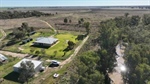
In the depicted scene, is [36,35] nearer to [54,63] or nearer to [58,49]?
[58,49]

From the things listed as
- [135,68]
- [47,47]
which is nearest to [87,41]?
[47,47]

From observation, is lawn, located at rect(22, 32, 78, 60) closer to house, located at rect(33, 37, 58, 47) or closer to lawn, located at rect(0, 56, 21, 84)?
house, located at rect(33, 37, 58, 47)

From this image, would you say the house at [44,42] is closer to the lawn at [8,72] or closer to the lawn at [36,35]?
the lawn at [36,35]

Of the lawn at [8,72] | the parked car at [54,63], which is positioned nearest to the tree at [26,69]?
the lawn at [8,72]

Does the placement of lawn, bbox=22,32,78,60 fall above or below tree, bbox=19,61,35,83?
below

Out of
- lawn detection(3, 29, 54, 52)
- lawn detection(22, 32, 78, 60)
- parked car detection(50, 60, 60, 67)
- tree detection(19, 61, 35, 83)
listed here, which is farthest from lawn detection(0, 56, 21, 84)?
parked car detection(50, 60, 60, 67)

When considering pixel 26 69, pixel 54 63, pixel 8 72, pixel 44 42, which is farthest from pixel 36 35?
pixel 26 69

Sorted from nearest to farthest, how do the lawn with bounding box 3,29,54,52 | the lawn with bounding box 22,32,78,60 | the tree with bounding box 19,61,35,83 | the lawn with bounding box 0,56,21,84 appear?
1. the tree with bounding box 19,61,35,83
2. the lawn with bounding box 0,56,21,84
3. the lawn with bounding box 22,32,78,60
4. the lawn with bounding box 3,29,54,52

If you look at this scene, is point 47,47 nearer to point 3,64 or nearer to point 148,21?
point 3,64

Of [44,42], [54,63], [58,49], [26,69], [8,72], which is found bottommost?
[8,72]
